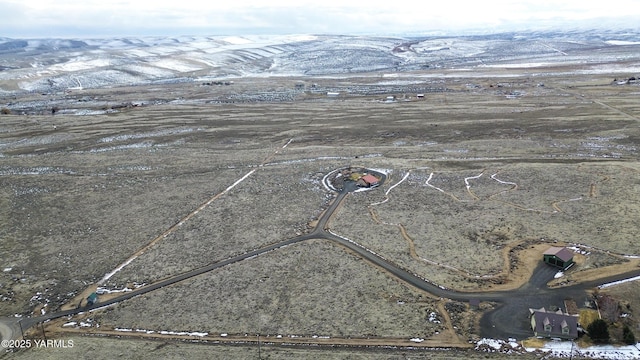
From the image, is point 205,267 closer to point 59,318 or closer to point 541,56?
point 59,318

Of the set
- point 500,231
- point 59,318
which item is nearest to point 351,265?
point 500,231

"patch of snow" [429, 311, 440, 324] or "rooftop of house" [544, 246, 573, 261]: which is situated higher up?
"rooftop of house" [544, 246, 573, 261]

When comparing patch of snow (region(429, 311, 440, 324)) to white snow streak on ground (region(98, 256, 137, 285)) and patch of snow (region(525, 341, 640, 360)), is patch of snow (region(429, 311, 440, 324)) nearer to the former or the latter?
patch of snow (region(525, 341, 640, 360))

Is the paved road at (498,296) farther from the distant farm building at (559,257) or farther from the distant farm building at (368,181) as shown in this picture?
the distant farm building at (368,181)

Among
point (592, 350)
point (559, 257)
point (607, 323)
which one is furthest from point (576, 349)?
point (559, 257)

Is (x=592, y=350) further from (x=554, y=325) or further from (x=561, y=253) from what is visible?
(x=561, y=253)

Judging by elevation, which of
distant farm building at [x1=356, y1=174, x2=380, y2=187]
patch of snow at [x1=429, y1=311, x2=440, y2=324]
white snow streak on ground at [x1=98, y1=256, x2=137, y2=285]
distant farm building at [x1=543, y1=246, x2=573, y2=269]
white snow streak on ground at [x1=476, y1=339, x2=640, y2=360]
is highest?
distant farm building at [x1=543, y1=246, x2=573, y2=269]

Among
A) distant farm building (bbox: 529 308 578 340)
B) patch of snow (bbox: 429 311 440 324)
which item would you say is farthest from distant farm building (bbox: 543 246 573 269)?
patch of snow (bbox: 429 311 440 324)
